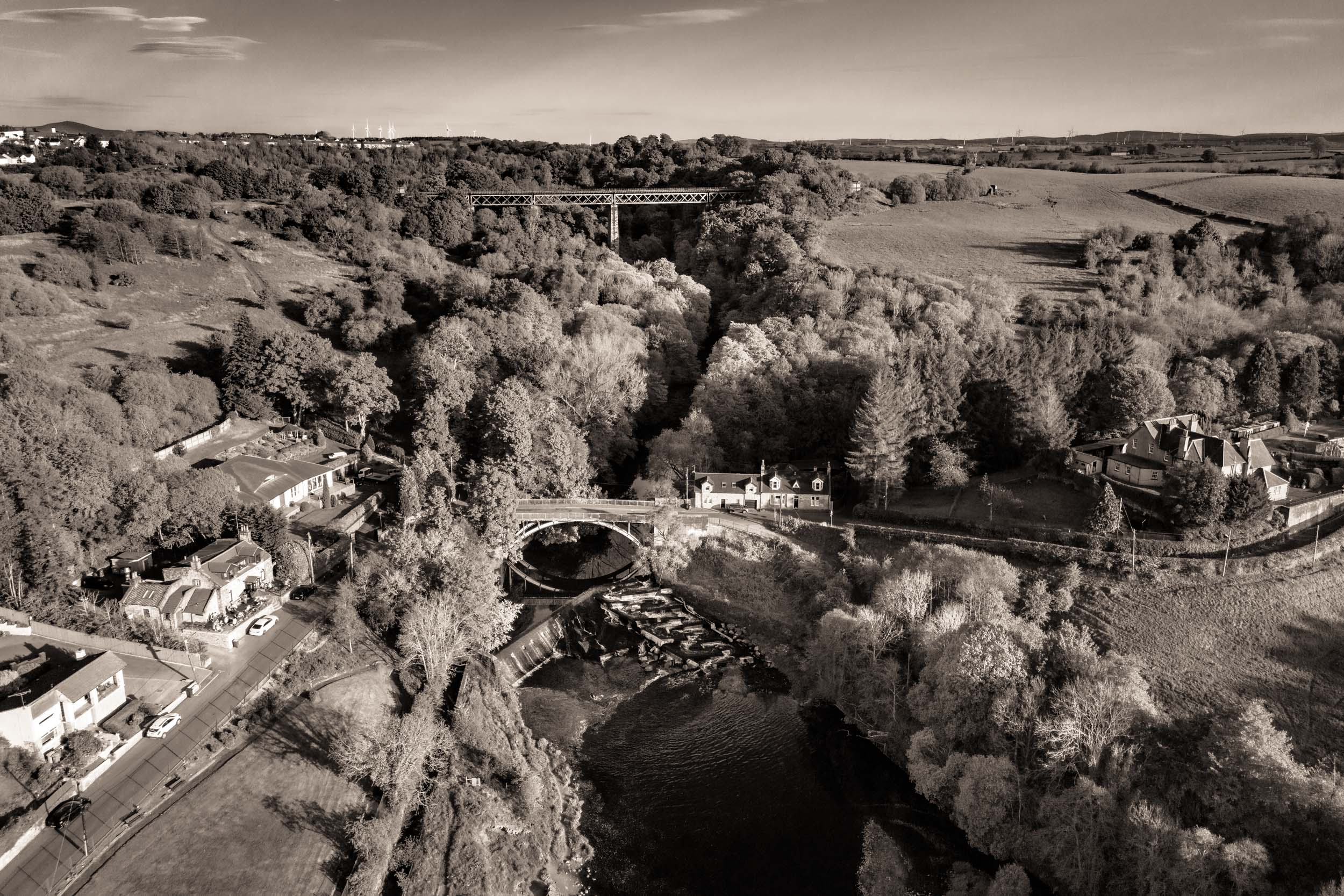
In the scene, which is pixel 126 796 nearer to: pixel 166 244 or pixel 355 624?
pixel 355 624

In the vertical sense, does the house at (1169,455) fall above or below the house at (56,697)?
above

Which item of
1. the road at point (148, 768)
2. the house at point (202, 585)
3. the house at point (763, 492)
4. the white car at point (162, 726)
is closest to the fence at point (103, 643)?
the road at point (148, 768)

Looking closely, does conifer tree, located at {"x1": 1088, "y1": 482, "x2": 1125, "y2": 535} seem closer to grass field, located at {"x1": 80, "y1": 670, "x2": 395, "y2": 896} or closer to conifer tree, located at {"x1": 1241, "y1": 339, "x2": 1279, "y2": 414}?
conifer tree, located at {"x1": 1241, "y1": 339, "x2": 1279, "y2": 414}

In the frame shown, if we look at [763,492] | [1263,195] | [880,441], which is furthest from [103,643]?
[1263,195]

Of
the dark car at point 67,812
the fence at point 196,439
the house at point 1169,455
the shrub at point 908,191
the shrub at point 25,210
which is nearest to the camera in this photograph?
the dark car at point 67,812

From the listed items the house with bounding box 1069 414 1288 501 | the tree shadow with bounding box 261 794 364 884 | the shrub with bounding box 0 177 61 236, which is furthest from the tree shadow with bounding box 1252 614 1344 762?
the shrub with bounding box 0 177 61 236

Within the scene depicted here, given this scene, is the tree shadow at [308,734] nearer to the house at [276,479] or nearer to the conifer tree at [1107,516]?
the house at [276,479]
